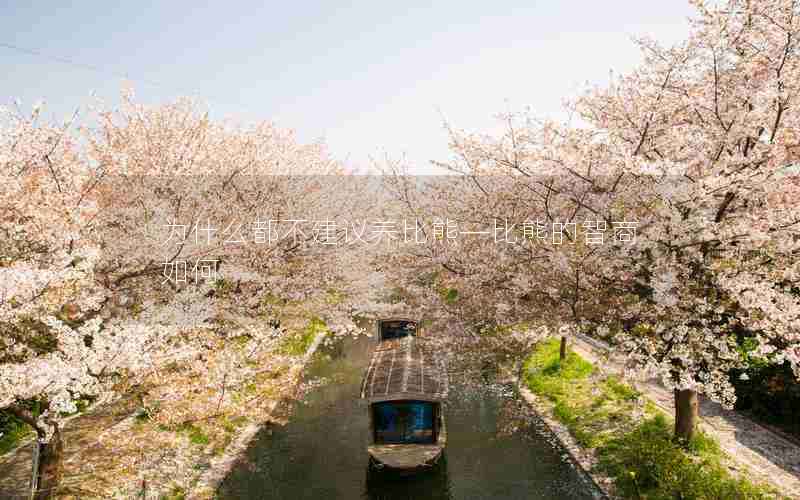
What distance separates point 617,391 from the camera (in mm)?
16453

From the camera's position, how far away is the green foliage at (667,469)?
982cm

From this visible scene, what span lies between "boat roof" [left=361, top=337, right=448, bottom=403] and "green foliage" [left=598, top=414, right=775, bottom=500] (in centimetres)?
487

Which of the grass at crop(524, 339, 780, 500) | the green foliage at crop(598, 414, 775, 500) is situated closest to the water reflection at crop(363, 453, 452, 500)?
the grass at crop(524, 339, 780, 500)

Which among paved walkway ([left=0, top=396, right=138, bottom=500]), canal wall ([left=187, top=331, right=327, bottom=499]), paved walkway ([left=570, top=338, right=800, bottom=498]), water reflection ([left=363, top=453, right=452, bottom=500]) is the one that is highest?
paved walkway ([left=570, top=338, right=800, bottom=498])

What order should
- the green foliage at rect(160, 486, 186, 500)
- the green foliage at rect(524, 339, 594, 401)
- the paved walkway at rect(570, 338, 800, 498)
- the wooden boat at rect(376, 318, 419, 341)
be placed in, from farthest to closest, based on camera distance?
the wooden boat at rect(376, 318, 419, 341)
the green foliage at rect(524, 339, 594, 401)
the green foliage at rect(160, 486, 186, 500)
the paved walkway at rect(570, 338, 800, 498)

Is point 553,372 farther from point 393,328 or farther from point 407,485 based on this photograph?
point 407,485

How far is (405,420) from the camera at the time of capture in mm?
14055

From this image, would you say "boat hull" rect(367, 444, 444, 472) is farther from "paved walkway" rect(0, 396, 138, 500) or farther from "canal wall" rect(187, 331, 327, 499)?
"paved walkway" rect(0, 396, 138, 500)

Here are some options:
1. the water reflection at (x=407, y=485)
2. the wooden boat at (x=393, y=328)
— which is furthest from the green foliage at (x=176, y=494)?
the wooden boat at (x=393, y=328)

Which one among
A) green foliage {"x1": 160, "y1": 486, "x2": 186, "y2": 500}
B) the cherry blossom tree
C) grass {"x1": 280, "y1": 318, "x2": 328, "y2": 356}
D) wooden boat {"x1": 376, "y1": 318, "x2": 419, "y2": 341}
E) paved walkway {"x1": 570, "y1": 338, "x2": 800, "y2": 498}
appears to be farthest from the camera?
wooden boat {"x1": 376, "y1": 318, "x2": 419, "y2": 341}

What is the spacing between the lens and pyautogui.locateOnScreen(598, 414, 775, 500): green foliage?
32.2 ft

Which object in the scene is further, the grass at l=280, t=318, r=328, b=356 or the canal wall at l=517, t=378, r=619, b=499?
the grass at l=280, t=318, r=328, b=356

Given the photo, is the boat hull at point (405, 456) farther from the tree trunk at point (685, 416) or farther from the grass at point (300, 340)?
the grass at point (300, 340)

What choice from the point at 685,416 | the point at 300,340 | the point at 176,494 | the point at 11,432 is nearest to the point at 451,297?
the point at 685,416
